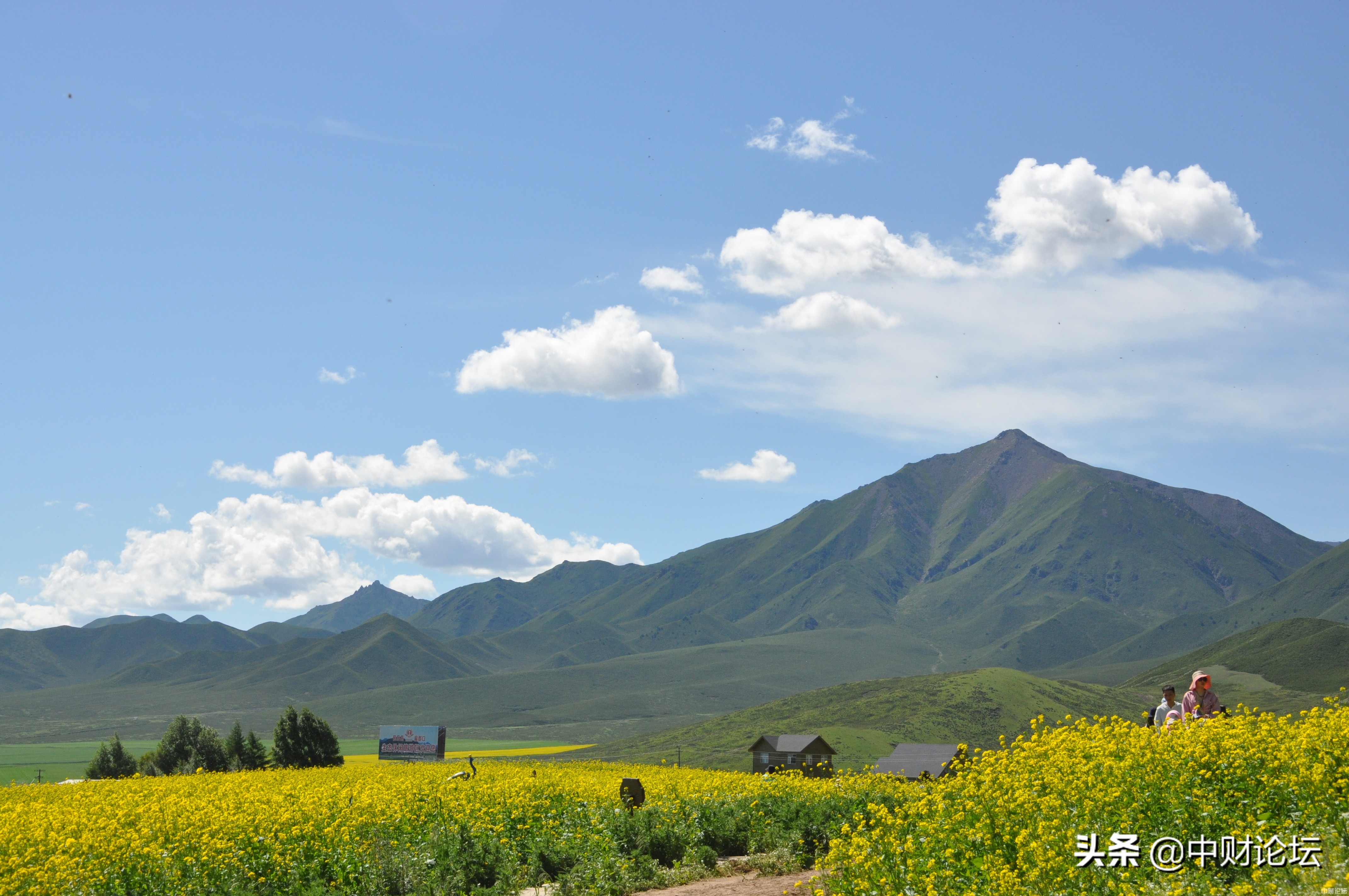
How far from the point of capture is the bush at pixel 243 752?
65375 millimetres

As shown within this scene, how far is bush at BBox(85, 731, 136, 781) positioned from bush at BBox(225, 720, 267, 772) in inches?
233

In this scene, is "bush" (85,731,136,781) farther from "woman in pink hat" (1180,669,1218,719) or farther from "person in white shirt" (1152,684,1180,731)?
"woman in pink hat" (1180,669,1218,719)

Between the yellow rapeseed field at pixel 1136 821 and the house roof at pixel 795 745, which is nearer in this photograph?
the yellow rapeseed field at pixel 1136 821

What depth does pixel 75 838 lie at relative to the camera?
16125mm

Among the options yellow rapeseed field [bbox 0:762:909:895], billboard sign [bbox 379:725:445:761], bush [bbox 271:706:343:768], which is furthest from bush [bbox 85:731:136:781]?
yellow rapeseed field [bbox 0:762:909:895]

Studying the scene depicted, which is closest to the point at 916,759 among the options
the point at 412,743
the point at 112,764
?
the point at 412,743

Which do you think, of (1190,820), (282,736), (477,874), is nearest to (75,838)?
(477,874)

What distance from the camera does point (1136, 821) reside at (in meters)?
11.1

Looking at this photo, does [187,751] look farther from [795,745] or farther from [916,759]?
[916,759]

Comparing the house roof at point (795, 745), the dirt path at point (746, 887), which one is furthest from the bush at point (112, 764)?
the dirt path at point (746, 887)

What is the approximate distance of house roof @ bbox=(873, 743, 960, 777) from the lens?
71.3 meters

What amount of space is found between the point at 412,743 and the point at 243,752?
37.0ft

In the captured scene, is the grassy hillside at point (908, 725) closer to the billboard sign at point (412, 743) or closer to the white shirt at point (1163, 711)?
the billboard sign at point (412, 743)

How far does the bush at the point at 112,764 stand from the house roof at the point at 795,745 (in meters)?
45.5
